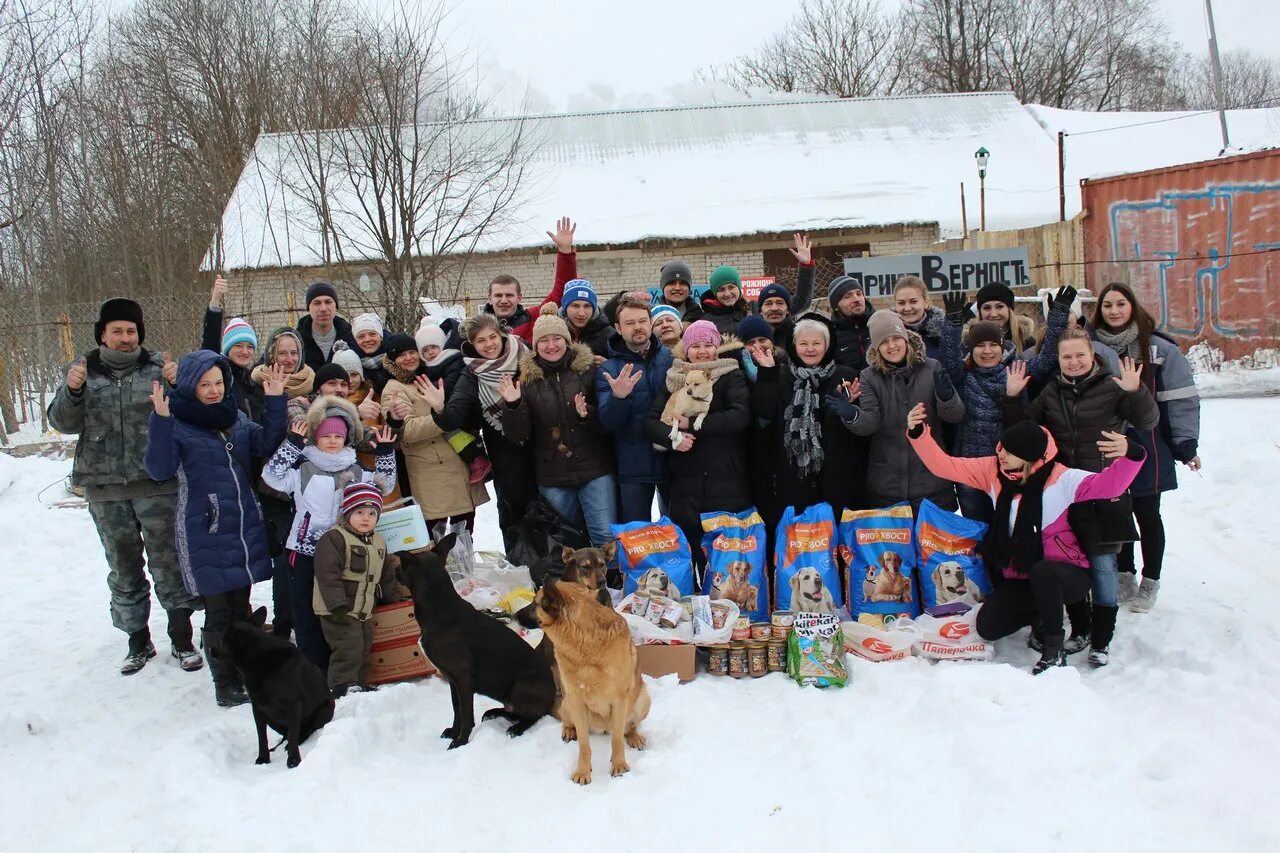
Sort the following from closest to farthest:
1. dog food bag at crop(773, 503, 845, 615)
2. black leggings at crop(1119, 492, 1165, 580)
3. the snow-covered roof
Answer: dog food bag at crop(773, 503, 845, 615), black leggings at crop(1119, 492, 1165, 580), the snow-covered roof

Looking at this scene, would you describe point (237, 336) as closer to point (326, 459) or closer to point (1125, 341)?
point (326, 459)

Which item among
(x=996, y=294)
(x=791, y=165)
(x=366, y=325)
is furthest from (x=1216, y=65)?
(x=366, y=325)

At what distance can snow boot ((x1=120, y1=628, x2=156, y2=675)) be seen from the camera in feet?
16.3

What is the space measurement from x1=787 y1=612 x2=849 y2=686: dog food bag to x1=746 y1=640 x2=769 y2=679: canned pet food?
0.41ft

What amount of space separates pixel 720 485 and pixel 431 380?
2021mm

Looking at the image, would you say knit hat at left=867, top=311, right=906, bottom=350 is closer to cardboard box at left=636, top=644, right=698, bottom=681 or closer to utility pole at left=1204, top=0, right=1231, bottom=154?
cardboard box at left=636, top=644, right=698, bottom=681

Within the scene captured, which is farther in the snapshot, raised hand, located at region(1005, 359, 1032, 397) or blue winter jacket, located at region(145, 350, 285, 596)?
raised hand, located at region(1005, 359, 1032, 397)

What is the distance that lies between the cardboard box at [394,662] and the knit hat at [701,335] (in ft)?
7.65

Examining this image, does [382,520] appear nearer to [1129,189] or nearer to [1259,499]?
[1259,499]

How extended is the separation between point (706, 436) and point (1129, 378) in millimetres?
2275

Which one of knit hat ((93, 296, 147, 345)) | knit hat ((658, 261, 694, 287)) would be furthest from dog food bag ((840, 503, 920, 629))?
knit hat ((93, 296, 147, 345))

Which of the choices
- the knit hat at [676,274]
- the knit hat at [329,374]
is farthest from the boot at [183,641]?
the knit hat at [676,274]

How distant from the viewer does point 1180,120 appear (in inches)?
883

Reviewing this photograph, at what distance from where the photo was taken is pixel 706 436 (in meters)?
5.06
